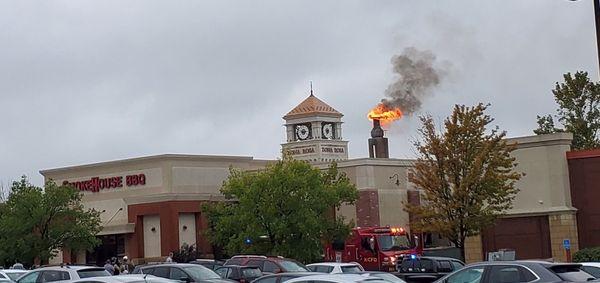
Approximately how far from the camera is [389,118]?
2938 inches

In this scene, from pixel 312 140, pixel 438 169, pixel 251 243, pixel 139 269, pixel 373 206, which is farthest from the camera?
pixel 312 140

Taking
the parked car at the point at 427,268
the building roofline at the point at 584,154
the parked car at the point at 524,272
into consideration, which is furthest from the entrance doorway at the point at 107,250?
the parked car at the point at 524,272

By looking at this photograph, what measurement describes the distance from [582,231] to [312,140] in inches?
2092

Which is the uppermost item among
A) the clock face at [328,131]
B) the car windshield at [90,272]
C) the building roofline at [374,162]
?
the clock face at [328,131]

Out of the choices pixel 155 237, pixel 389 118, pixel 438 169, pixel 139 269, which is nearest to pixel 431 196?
pixel 438 169

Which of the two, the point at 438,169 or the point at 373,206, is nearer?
the point at 438,169

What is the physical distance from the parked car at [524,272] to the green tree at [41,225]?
3629cm

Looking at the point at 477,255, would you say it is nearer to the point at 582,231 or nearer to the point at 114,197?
the point at 582,231

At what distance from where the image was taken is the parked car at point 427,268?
32.7 metres

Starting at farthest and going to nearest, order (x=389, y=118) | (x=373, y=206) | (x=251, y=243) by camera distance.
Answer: (x=389, y=118)
(x=373, y=206)
(x=251, y=243)

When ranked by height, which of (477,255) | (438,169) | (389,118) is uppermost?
(389,118)

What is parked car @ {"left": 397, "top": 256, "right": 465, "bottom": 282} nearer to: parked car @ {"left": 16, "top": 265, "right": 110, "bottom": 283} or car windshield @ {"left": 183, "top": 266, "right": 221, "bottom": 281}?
car windshield @ {"left": 183, "top": 266, "right": 221, "bottom": 281}

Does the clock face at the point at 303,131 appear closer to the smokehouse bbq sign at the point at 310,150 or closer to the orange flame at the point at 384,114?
the smokehouse bbq sign at the point at 310,150

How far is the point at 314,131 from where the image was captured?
9931 cm
